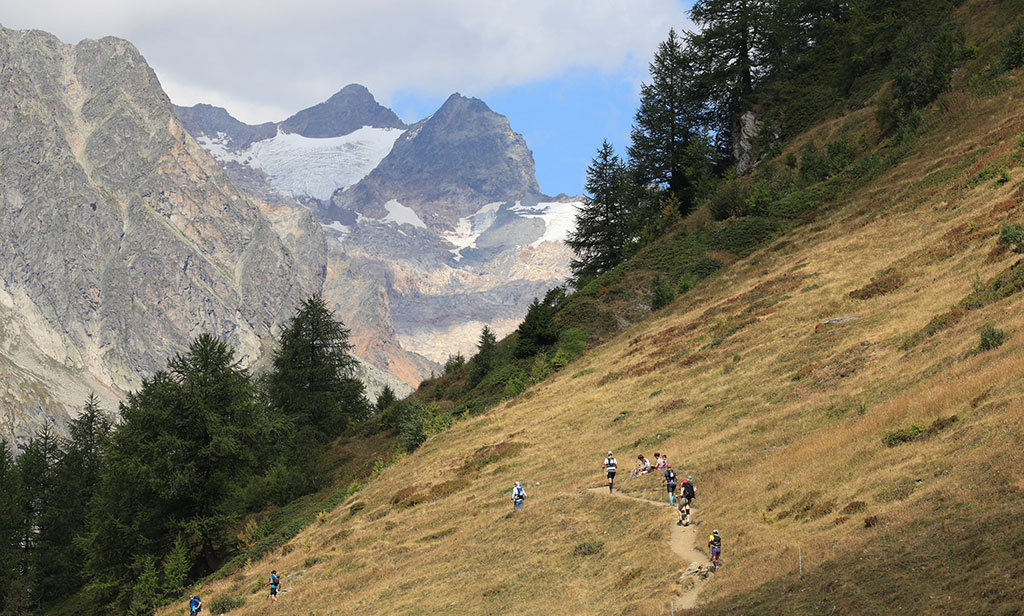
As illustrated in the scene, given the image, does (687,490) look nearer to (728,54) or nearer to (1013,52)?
(1013,52)

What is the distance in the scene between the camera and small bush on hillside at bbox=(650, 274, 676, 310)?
2399 inches

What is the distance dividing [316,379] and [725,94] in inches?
1893

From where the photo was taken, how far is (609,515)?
27.8 metres

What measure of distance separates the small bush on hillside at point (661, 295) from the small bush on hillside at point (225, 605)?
35.9 metres

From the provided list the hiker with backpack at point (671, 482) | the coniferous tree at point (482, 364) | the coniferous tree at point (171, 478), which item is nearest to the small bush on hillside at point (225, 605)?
the coniferous tree at point (171, 478)

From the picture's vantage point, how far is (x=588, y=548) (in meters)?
25.4

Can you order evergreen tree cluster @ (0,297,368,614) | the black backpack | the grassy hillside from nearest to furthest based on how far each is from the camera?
the grassy hillside, the black backpack, evergreen tree cluster @ (0,297,368,614)

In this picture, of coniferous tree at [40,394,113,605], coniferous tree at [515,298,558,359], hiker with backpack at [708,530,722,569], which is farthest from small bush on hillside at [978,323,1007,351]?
coniferous tree at [40,394,113,605]

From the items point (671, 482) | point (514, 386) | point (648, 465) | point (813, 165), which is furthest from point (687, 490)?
point (813, 165)

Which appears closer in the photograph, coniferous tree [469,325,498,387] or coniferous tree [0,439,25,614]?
coniferous tree [469,325,498,387]

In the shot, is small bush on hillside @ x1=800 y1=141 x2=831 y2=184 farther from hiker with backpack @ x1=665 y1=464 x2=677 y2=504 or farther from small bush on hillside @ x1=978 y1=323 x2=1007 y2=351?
hiker with backpack @ x1=665 y1=464 x2=677 y2=504

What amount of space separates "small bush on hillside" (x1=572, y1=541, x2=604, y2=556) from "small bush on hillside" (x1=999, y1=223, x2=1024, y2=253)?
19.3 m

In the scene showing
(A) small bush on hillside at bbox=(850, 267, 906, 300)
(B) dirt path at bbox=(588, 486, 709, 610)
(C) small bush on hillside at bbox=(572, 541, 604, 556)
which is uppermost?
(A) small bush on hillside at bbox=(850, 267, 906, 300)

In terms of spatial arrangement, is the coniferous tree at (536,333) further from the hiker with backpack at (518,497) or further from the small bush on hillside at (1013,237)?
the small bush on hillside at (1013,237)
